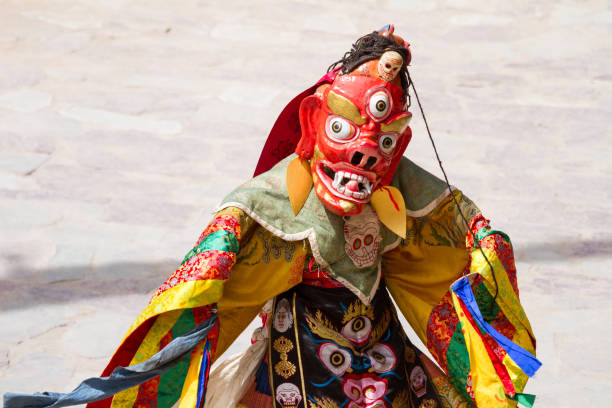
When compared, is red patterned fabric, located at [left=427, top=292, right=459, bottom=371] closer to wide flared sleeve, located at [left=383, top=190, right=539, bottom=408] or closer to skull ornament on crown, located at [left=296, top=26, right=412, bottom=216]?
wide flared sleeve, located at [left=383, top=190, right=539, bottom=408]

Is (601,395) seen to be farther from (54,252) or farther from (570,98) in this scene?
(570,98)

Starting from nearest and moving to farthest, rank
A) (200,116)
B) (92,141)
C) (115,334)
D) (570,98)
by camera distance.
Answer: (115,334) < (92,141) < (200,116) < (570,98)

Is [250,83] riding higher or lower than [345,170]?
lower

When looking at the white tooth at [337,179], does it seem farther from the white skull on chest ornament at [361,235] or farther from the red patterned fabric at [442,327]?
the red patterned fabric at [442,327]

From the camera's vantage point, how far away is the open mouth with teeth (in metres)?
2.52

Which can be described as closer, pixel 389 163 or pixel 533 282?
pixel 389 163

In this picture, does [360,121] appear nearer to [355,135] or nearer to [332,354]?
[355,135]

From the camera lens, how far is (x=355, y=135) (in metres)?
2.51

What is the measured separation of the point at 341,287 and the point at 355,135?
471mm

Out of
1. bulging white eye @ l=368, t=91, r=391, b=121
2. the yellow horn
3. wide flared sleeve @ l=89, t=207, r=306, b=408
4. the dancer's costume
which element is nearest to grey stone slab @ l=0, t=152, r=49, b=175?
the dancer's costume

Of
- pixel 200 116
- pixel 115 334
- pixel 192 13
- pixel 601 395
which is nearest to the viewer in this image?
pixel 601 395

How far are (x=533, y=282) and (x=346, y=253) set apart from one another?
6.85ft

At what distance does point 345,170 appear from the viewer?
2.52 m

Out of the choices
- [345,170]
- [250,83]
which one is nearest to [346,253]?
[345,170]
